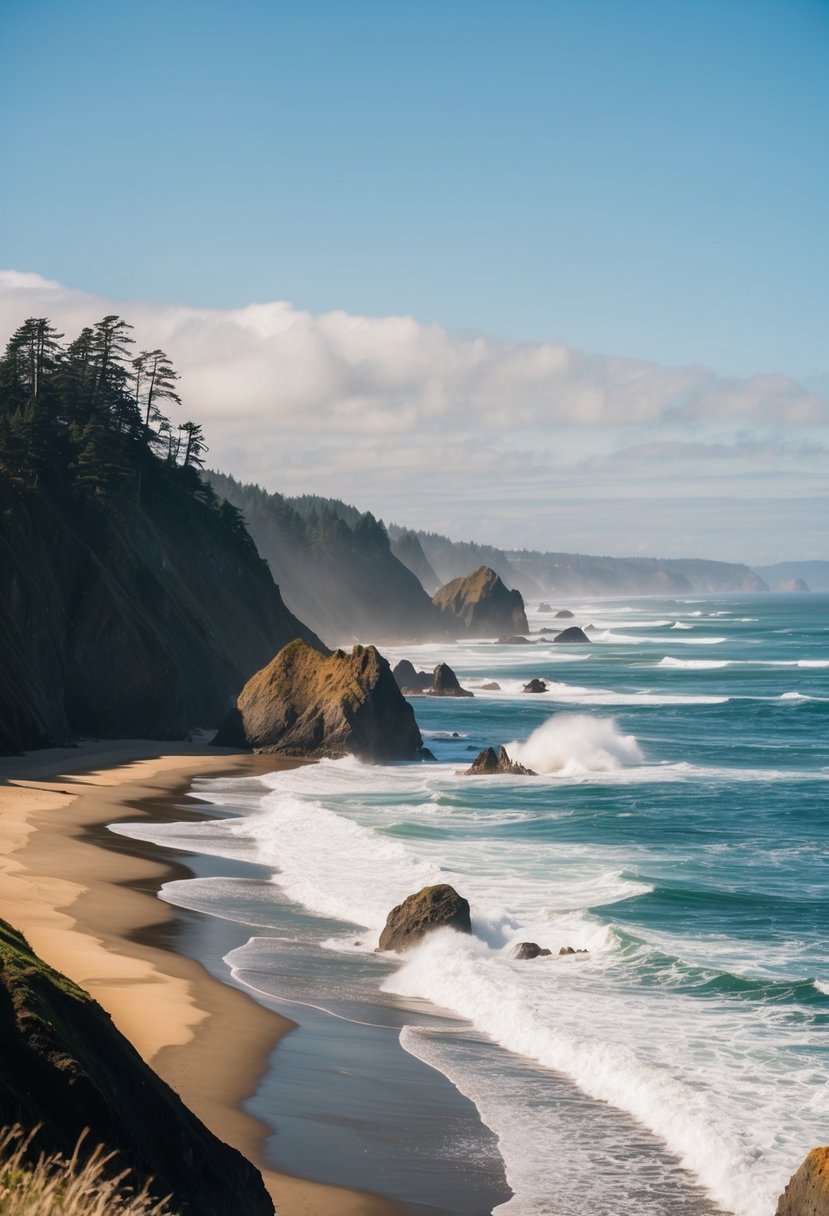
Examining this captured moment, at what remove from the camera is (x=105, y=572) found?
171ft

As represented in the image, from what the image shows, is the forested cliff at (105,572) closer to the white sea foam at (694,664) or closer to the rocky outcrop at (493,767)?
the rocky outcrop at (493,767)

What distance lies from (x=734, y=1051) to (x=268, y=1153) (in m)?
7.19

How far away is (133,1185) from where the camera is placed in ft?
25.7

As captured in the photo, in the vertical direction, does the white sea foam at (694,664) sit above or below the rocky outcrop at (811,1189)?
above

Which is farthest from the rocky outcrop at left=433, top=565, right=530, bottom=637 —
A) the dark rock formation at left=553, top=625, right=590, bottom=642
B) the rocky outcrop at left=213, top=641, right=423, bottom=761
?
the rocky outcrop at left=213, top=641, right=423, bottom=761

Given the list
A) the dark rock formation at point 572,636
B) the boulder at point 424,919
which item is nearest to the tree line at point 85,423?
the boulder at point 424,919

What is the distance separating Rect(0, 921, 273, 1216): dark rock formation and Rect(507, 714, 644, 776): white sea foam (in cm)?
3917

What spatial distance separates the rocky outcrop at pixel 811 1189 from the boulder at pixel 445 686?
70876mm

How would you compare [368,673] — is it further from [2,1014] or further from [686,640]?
[686,640]

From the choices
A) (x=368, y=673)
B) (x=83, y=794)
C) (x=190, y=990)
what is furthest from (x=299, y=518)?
(x=190, y=990)

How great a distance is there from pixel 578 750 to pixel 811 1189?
1562 inches

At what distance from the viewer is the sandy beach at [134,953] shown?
13109 mm

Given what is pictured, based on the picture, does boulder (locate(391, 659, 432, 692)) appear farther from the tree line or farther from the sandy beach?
the sandy beach

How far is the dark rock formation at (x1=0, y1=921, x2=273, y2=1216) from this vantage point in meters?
7.88
